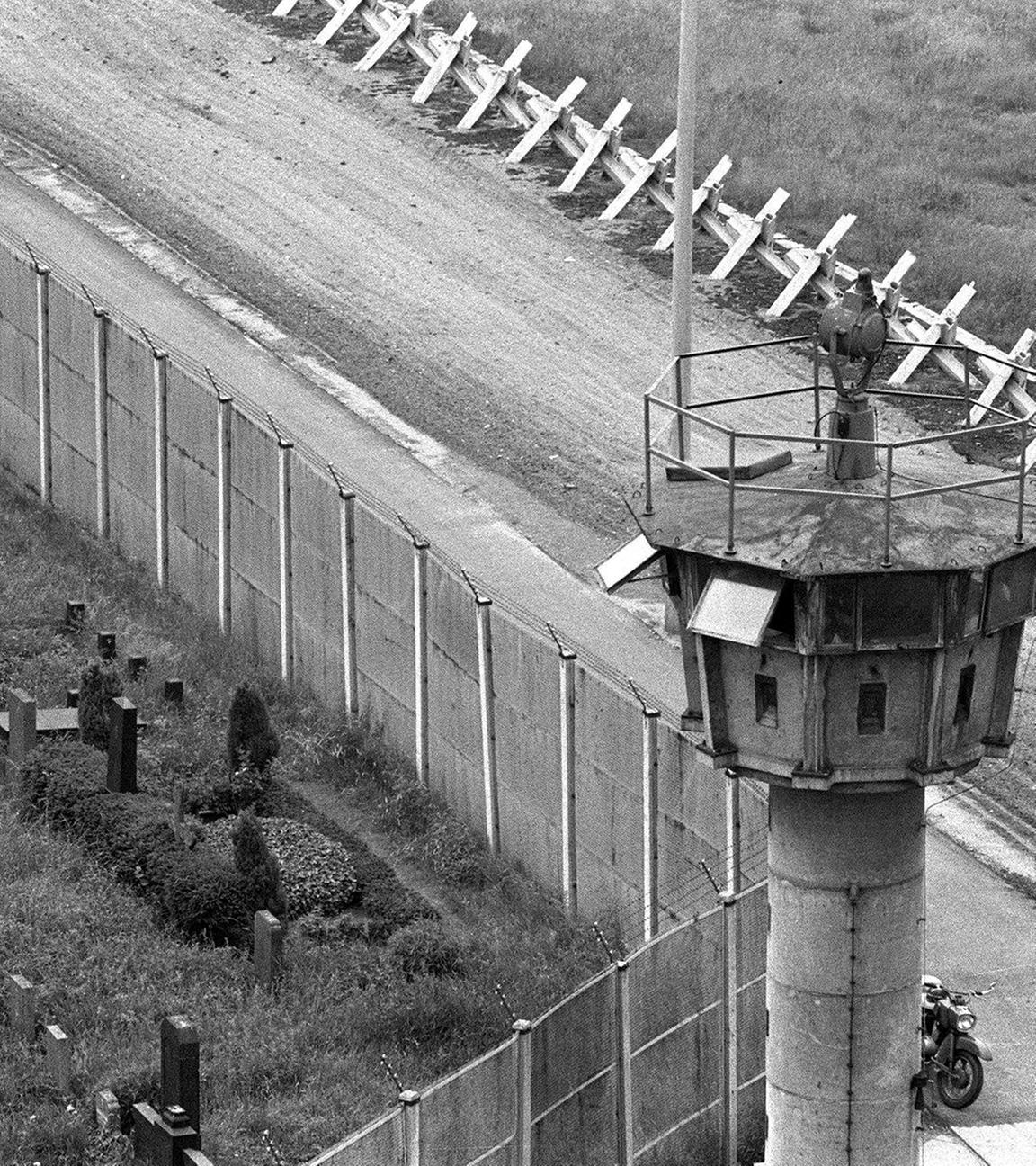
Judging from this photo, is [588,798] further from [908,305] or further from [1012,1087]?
[908,305]

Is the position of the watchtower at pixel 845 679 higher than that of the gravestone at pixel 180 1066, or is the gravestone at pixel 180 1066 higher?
the watchtower at pixel 845 679

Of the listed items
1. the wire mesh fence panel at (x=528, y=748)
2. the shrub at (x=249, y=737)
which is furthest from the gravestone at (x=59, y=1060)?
the shrub at (x=249, y=737)

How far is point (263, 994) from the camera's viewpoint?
21.8 metres

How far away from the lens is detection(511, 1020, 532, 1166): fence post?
17703mm

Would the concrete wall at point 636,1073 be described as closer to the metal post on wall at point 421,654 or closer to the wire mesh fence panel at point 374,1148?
the wire mesh fence panel at point 374,1148

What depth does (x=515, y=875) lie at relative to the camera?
80.4ft

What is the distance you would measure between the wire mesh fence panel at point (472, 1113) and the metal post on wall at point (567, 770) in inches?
226

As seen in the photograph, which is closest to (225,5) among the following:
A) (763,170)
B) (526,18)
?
(526,18)

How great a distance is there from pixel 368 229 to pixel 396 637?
14688 mm

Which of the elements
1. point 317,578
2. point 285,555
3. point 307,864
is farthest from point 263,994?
point 285,555

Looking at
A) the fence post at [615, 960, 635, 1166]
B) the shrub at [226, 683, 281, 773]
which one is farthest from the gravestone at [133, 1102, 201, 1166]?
the shrub at [226, 683, 281, 773]

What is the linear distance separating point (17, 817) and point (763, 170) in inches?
807

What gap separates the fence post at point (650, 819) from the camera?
22.0 metres

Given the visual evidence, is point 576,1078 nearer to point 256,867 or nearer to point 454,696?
point 256,867
